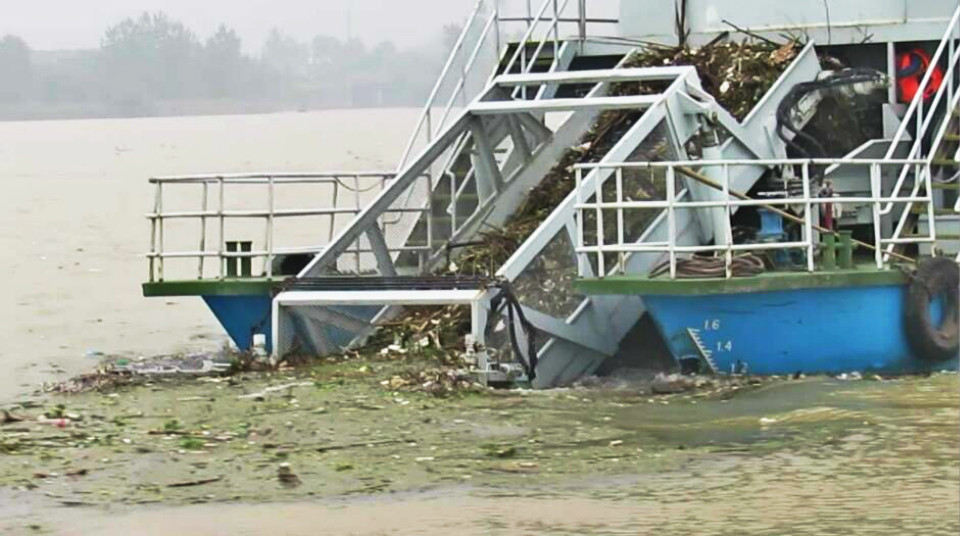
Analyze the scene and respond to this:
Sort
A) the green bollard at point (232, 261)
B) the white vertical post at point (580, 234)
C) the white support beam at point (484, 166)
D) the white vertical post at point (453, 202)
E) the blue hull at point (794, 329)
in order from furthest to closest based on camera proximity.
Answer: the white vertical post at point (453, 202), the white support beam at point (484, 166), the green bollard at point (232, 261), the white vertical post at point (580, 234), the blue hull at point (794, 329)

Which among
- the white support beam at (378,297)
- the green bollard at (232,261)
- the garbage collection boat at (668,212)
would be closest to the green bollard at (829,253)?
the garbage collection boat at (668,212)

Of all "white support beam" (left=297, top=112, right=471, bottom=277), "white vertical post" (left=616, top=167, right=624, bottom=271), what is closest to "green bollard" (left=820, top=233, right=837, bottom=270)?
"white vertical post" (left=616, top=167, right=624, bottom=271)

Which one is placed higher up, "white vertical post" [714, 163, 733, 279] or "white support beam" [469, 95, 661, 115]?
"white support beam" [469, 95, 661, 115]

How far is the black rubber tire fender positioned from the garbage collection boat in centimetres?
2

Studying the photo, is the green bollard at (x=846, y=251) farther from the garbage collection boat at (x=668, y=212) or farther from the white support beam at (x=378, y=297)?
the white support beam at (x=378, y=297)

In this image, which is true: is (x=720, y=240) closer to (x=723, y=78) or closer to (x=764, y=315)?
(x=764, y=315)

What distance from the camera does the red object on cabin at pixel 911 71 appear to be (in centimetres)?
1858

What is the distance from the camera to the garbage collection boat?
15.7 meters

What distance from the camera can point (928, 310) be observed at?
16.4m

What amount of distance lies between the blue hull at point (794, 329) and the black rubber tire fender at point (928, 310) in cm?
8

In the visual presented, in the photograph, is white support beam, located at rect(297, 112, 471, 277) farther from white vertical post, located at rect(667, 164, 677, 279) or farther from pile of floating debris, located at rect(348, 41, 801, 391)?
white vertical post, located at rect(667, 164, 677, 279)

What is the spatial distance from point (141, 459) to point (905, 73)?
27.6 ft

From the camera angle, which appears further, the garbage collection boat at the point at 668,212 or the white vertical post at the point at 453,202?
the white vertical post at the point at 453,202

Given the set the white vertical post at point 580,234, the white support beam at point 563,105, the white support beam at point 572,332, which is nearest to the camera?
the white vertical post at point 580,234
